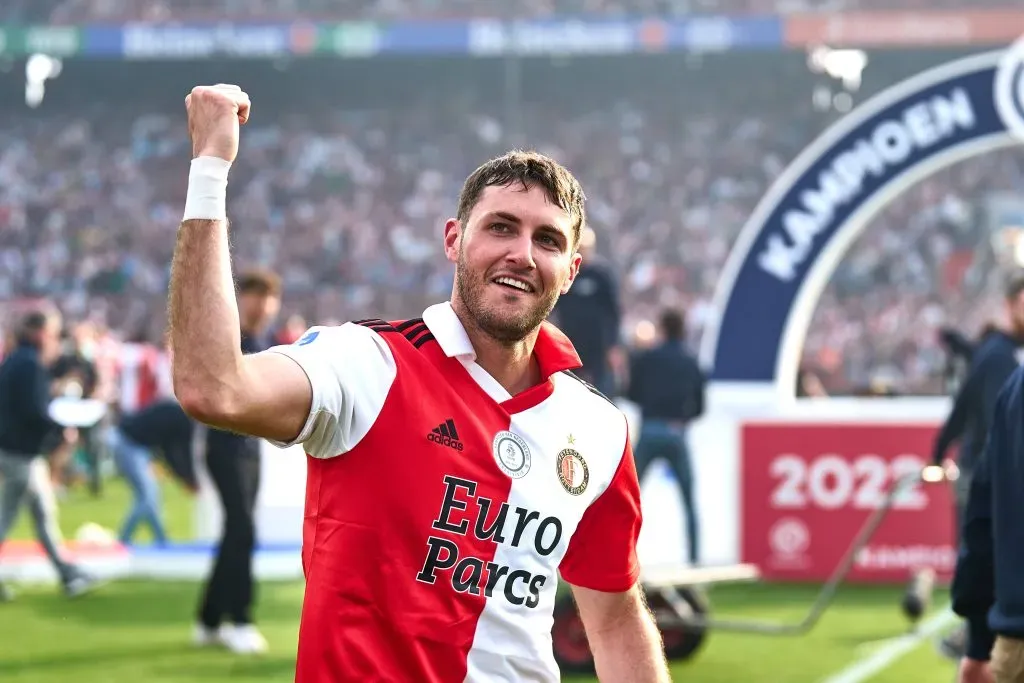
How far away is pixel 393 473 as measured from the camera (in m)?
2.64

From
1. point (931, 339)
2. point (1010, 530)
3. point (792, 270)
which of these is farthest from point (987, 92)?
point (931, 339)

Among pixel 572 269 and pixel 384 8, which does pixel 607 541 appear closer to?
pixel 572 269

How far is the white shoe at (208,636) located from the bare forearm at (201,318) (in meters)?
6.34

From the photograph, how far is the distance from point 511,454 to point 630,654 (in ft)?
1.84

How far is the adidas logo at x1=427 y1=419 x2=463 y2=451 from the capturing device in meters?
2.69

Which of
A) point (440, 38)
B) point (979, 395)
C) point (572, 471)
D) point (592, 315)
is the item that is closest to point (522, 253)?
point (572, 471)

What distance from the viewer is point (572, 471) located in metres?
2.93

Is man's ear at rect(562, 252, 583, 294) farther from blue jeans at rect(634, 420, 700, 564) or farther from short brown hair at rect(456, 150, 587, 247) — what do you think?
A: blue jeans at rect(634, 420, 700, 564)

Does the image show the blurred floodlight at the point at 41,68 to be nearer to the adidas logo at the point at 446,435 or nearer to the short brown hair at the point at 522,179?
the short brown hair at the point at 522,179

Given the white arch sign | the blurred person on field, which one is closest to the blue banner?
the white arch sign

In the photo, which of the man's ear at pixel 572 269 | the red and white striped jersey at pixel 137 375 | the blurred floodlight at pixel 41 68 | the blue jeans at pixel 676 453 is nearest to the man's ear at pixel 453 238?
the man's ear at pixel 572 269

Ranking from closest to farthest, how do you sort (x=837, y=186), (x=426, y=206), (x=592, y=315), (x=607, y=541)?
(x=607, y=541), (x=592, y=315), (x=837, y=186), (x=426, y=206)

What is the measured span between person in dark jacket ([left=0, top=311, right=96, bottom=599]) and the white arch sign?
16.3 ft

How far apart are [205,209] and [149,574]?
31.6 feet
